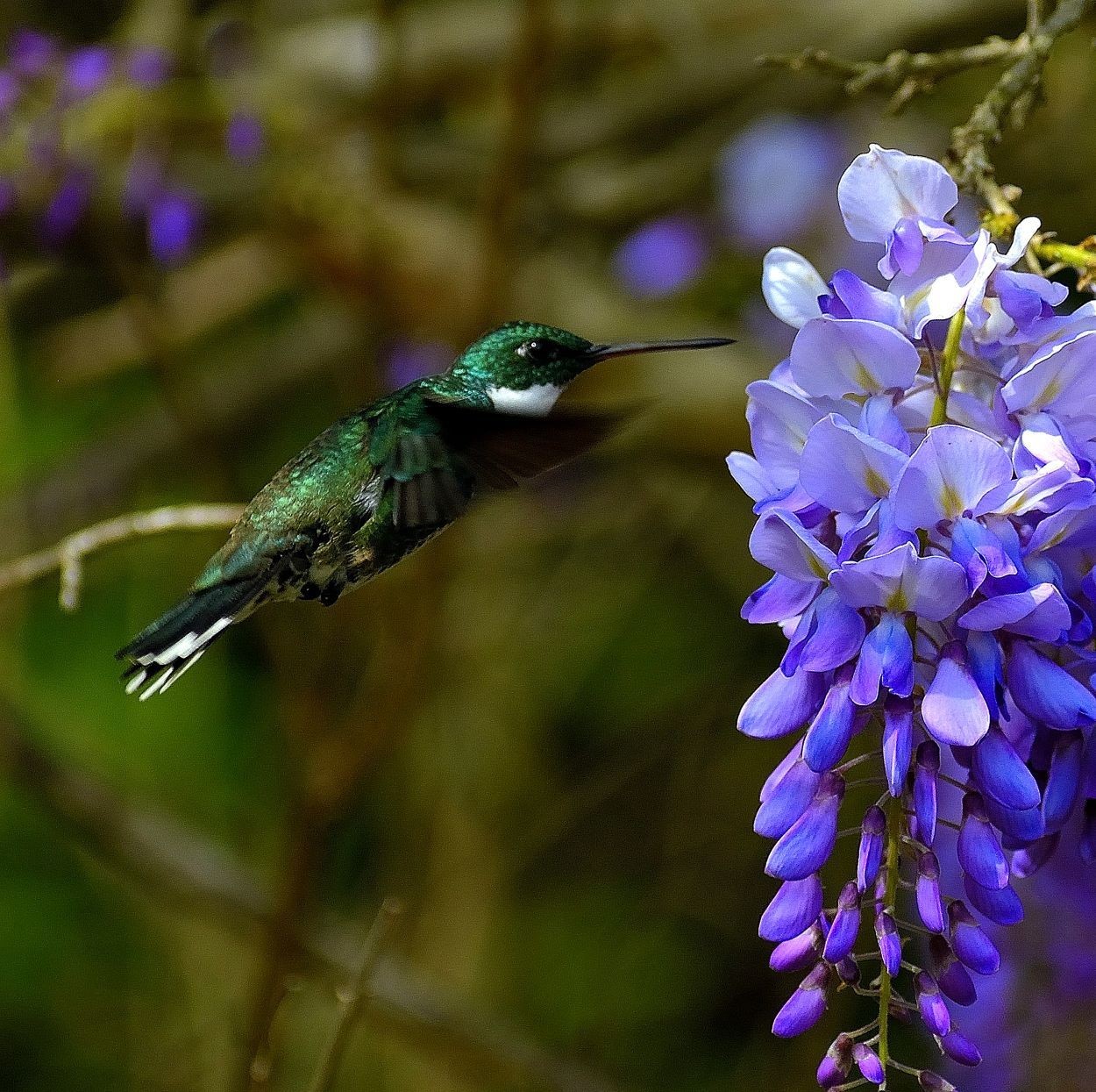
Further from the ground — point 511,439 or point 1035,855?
point 511,439

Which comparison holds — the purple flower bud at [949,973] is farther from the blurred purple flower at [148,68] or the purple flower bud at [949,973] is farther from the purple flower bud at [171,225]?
the blurred purple flower at [148,68]

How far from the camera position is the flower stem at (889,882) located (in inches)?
36.6

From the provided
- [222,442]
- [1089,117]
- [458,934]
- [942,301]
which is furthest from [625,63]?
[942,301]

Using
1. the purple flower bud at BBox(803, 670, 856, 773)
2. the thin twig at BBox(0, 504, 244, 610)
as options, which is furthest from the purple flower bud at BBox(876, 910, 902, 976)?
the thin twig at BBox(0, 504, 244, 610)

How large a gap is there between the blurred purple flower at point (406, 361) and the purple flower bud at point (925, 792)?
105 inches

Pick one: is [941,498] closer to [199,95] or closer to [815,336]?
[815,336]

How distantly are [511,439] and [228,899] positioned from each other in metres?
1.53

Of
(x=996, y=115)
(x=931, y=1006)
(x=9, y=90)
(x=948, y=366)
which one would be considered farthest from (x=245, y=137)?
(x=931, y=1006)

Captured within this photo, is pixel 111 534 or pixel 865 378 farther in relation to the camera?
pixel 111 534

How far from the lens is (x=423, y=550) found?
2623 millimetres

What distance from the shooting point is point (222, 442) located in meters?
3.48

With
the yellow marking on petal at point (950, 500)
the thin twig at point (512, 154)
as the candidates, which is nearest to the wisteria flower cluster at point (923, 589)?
the yellow marking on petal at point (950, 500)

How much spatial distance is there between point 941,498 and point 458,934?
2.97 meters

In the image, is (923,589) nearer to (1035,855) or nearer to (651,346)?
(1035,855)
